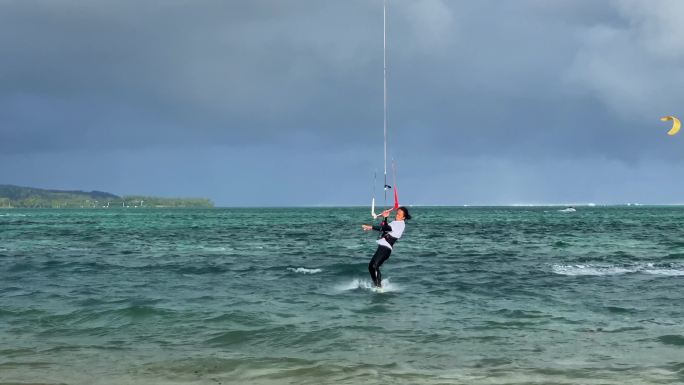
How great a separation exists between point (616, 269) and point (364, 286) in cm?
1229

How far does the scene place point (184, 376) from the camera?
36.4 ft

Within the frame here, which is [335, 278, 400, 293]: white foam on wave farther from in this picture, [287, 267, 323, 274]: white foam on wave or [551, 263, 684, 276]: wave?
[551, 263, 684, 276]: wave

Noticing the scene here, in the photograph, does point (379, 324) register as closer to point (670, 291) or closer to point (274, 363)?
point (274, 363)

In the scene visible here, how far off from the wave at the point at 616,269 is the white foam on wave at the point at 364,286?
8.12m

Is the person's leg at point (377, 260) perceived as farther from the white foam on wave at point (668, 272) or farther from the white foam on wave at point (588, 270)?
the white foam on wave at point (668, 272)

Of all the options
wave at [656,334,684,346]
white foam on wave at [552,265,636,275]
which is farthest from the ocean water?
white foam on wave at [552,265,636,275]

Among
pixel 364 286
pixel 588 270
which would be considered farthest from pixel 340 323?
pixel 588 270

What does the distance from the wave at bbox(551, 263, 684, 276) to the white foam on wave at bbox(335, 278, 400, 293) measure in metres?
8.12

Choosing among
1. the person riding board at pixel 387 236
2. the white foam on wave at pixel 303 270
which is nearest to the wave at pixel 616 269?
the person riding board at pixel 387 236

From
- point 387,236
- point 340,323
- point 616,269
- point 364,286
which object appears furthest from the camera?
point 616,269

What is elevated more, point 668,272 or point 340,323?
point 668,272

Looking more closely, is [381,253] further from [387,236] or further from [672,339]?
[672,339]

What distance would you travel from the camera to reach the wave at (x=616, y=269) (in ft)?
88.4

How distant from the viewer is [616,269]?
28.5 m
